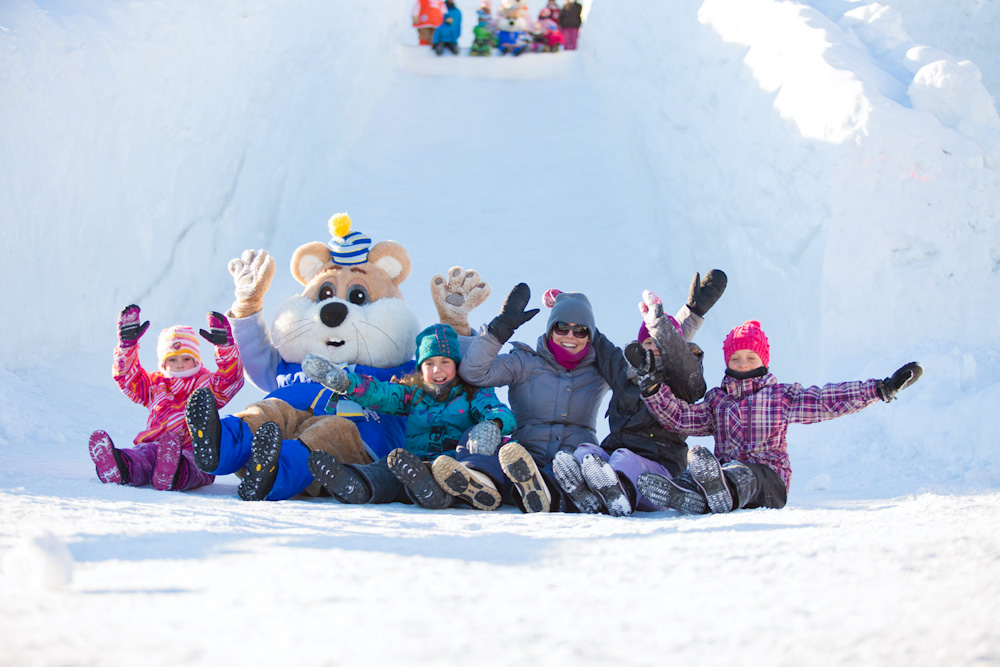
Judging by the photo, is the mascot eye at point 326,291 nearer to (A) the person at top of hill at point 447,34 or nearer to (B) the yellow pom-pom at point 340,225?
(B) the yellow pom-pom at point 340,225

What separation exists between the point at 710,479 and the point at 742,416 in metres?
0.43

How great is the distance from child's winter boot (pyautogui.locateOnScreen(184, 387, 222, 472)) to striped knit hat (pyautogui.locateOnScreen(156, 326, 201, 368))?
619 millimetres

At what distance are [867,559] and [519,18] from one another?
895 cm

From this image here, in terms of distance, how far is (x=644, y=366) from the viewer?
2602mm

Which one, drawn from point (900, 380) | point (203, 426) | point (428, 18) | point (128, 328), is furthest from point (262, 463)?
point (428, 18)

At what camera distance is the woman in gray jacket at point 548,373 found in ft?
9.23

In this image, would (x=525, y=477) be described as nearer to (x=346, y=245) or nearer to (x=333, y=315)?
(x=333, y=315)

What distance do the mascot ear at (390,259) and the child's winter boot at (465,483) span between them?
119cm

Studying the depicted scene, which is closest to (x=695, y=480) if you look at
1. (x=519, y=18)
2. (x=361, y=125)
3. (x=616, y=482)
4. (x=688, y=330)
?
(x=616, y=482)

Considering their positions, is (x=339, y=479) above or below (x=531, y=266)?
below

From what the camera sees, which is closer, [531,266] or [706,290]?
[706,290]

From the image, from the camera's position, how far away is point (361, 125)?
728 cm

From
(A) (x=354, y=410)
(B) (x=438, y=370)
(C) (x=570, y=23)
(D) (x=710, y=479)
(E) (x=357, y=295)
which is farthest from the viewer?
(C) (x=570, y=23)

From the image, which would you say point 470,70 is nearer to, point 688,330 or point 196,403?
point 688,330
